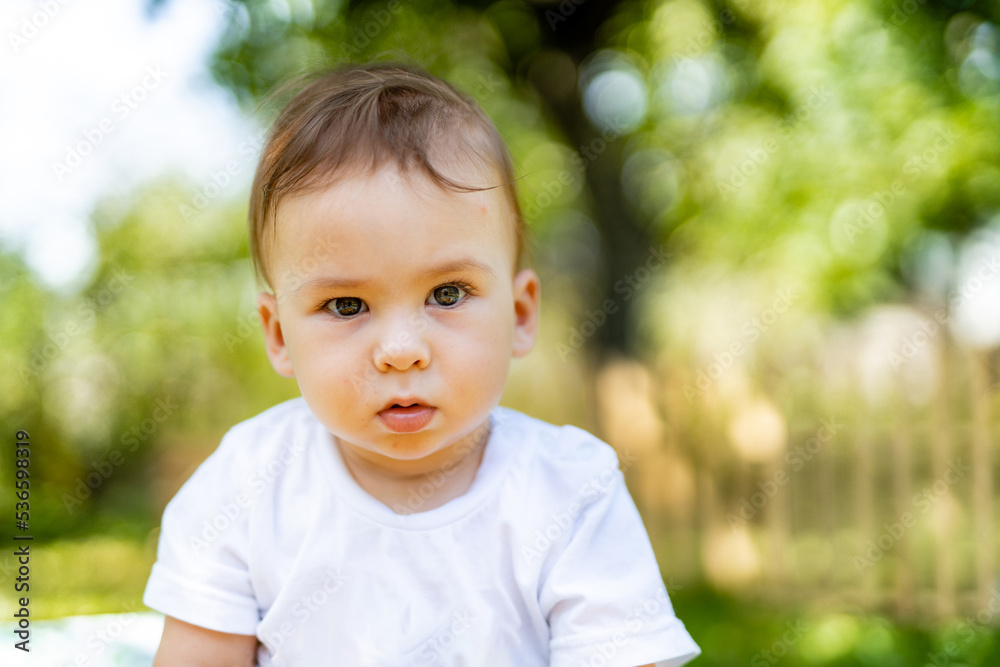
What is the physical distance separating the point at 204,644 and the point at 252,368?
7562 mm

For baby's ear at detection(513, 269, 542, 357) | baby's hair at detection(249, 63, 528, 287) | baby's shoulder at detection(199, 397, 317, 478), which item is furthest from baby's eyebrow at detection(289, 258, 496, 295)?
baby's shoulder at detection(199, 397, 317, 478)

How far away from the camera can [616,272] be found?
671cm

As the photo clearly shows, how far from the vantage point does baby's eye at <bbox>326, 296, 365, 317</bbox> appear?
→ 1.44m

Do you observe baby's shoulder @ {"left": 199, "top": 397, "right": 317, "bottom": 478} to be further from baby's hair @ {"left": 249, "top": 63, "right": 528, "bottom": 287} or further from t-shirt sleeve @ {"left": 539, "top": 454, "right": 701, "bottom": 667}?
t-shirt sleeve @ {"left": 539, "top": 454, "right": 701, "bottom": 667}

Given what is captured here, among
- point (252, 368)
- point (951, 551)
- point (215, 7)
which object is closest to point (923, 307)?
point (951, 551)

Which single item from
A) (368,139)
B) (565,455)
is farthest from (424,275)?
(565,455)

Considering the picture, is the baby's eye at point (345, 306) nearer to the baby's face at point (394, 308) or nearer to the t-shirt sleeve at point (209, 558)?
the baby's face at point (394, 308)

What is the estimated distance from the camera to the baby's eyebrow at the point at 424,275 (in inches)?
54.8

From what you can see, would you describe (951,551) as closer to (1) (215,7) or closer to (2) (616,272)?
(2) (616,272)

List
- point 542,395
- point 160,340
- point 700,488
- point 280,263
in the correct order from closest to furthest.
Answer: point 280,263 → point 700,488 → point 160,340 → point 542,395

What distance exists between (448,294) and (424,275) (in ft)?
0.24

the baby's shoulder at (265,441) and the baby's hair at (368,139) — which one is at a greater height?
the baby's hair at (368,139)

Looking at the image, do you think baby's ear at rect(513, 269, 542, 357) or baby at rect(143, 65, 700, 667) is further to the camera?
baby's ear at rect(513, 269, 542, 357)

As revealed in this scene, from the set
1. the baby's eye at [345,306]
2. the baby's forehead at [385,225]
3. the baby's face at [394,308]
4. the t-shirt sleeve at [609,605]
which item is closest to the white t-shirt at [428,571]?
the t-shirt sleeve at [609,605]
